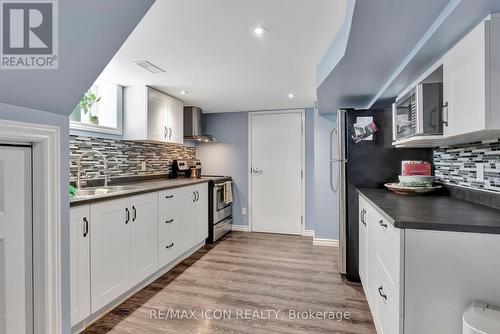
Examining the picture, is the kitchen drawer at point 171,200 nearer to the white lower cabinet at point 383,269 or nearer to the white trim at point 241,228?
the white trim at point 241,228

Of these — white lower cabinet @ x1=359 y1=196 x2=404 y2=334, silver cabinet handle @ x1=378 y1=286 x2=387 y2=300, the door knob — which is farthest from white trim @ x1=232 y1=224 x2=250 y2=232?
silver cabinet handle @ x1=378 y1=286 x2=387 y2=300

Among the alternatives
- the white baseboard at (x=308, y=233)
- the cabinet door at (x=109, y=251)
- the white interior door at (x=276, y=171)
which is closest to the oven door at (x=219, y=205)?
the white interior door at (x=276, y=171)

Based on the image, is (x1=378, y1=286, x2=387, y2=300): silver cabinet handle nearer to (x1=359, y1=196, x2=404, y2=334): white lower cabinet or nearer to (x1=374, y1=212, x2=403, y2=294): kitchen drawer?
(x1=359, y1=196, x2=404, y2=334): white lower cabinet

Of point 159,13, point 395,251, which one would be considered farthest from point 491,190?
point 159,13

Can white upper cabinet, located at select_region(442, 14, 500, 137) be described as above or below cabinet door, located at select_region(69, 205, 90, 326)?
above

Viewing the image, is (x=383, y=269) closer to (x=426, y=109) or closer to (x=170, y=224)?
(x=426, y=109)

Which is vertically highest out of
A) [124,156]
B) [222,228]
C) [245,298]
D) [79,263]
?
[124,156]

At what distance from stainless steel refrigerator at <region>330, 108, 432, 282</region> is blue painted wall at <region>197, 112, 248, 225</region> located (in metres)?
2.17

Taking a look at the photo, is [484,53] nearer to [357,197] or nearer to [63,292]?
[357,197]

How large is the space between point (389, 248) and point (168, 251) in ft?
7.38

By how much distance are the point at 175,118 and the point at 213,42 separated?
1.92 metres

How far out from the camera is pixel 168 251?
9.58 ft

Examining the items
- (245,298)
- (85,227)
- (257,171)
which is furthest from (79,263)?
(257,171)

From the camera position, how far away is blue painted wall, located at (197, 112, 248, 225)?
15.4ft
